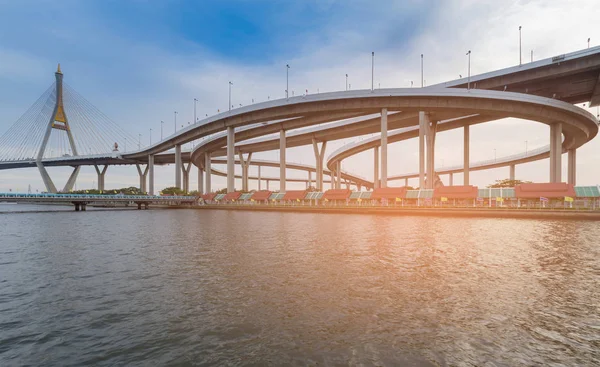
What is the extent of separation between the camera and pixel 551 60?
5097 cm

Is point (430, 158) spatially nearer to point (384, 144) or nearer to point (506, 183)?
point (384, 144)

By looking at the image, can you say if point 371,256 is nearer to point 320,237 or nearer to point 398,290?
point 398,290

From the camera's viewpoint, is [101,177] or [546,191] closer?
[546,191]

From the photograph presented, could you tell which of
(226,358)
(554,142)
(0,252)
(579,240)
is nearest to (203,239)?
(0,252)

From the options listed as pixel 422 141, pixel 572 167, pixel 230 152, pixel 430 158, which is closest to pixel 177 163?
pixel 230 152

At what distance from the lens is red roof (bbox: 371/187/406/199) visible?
5384cm

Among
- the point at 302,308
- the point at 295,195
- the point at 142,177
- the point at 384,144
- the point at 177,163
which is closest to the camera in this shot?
the point at 302,308

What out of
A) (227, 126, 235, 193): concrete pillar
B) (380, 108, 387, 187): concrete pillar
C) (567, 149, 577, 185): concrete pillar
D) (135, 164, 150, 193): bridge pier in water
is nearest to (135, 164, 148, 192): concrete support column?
(135, 164, 150, 193): bridge pier in water

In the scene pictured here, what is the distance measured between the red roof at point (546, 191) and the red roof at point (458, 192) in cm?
556

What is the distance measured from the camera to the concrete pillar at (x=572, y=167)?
7618 centimetres

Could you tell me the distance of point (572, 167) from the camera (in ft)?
260

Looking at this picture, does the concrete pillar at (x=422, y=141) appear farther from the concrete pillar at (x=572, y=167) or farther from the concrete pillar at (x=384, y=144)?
the concrete pillar at (x=572, y=167)

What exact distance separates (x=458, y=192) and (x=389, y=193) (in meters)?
10.7

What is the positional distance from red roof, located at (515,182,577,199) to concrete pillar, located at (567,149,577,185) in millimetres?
40316
